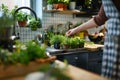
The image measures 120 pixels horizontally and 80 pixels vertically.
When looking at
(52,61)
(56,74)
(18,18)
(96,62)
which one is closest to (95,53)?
(96,62)

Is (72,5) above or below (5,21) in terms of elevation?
above

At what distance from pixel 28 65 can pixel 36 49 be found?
0.33 ft

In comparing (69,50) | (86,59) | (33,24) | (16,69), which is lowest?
(86,59)

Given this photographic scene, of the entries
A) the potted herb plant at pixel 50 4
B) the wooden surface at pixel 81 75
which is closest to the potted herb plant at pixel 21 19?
the potted herb plant at pixel 50 4

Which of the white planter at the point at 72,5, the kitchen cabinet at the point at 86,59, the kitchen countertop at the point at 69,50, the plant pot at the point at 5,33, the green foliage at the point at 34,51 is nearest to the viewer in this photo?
the green foliage at the point at 34,51

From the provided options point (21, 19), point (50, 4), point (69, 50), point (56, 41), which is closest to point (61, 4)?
point (50, 4)

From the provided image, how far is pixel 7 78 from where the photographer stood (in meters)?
1.15

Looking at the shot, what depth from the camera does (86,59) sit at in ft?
9.39

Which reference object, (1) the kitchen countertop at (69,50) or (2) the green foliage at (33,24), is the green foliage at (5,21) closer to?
(1) the kitchen countertop at (69,50)

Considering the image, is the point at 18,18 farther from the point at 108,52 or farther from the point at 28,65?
the point at 28,65

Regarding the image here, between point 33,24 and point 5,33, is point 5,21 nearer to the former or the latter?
point 5,33

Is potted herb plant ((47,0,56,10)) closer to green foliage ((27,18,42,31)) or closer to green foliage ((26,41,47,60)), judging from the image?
green foliage ((27,18,42,31))

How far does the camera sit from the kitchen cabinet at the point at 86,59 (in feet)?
8.88

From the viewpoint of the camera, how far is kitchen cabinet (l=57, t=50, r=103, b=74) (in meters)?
2.71
